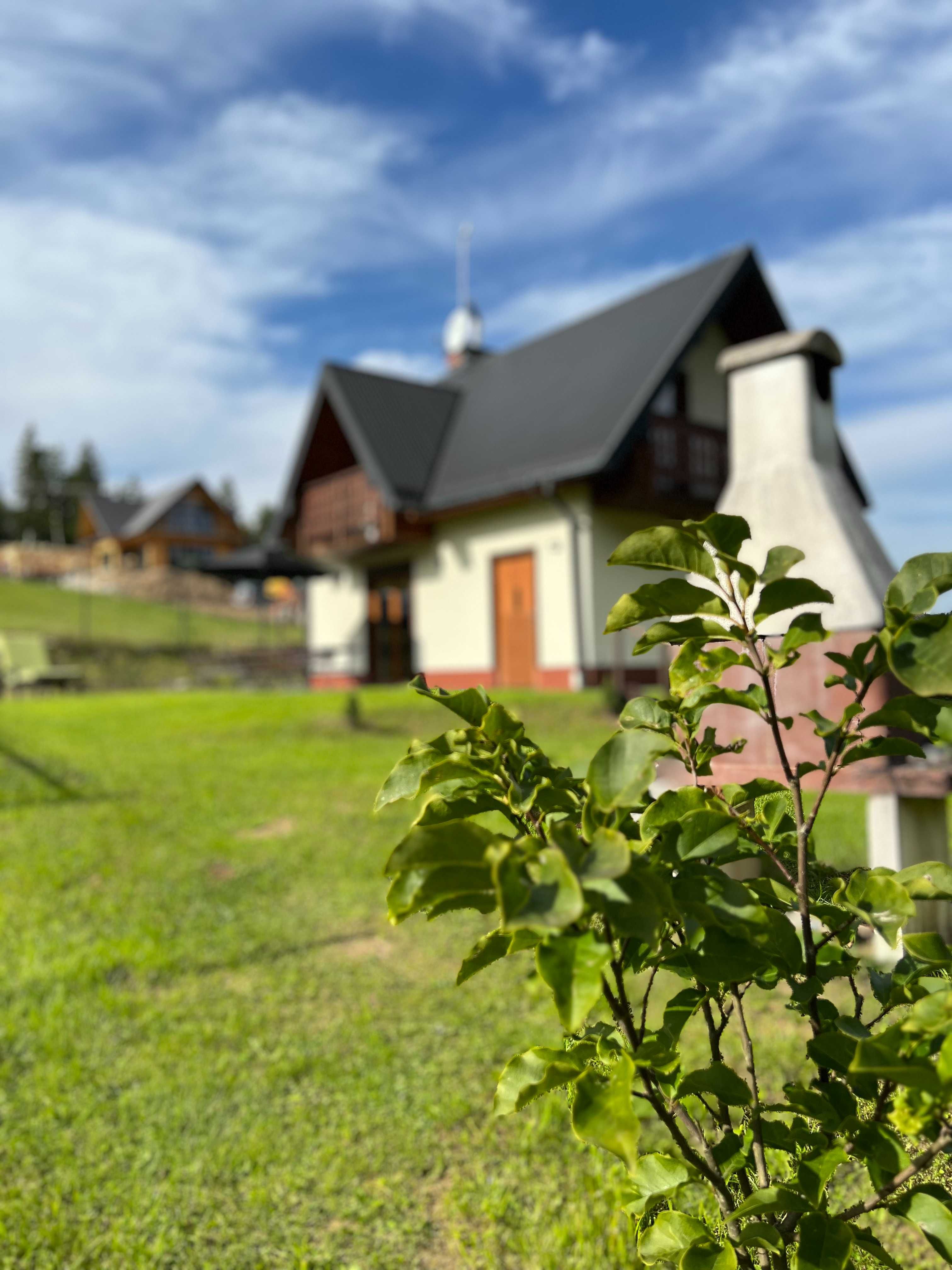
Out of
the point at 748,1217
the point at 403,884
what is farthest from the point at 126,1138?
the point at 403,884

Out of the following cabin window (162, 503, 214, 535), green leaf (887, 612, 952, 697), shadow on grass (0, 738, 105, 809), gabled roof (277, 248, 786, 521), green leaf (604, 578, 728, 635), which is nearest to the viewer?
green leaf (887, 612, 952, 697)

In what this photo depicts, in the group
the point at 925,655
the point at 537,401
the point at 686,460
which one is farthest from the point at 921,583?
the point at 537,401

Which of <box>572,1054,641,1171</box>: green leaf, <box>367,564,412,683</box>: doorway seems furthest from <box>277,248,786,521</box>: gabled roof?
<box>572,1054,641,1171</box>: green leaf

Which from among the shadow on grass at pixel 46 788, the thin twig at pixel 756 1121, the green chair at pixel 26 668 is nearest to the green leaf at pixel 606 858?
the thin twig at pixel 756 1121

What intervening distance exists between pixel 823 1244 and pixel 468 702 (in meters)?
0.62

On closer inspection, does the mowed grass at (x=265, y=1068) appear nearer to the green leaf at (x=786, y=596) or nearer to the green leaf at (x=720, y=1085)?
the green leaf at (x=720, y=1085)

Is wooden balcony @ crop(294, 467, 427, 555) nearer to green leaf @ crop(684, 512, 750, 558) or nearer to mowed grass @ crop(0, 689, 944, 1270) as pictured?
mowed grass @ crop(0, 689, 944, 1270)

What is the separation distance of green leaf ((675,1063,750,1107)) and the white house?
11.3 meters

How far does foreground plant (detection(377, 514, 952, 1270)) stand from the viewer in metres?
0.75

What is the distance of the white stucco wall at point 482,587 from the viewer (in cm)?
1394

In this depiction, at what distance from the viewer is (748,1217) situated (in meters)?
1.02

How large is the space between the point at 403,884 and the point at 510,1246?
167cm

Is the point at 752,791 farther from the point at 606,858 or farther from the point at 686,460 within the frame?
the point at 686,460

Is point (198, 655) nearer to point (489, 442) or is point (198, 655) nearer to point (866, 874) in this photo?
point (489, 442)
